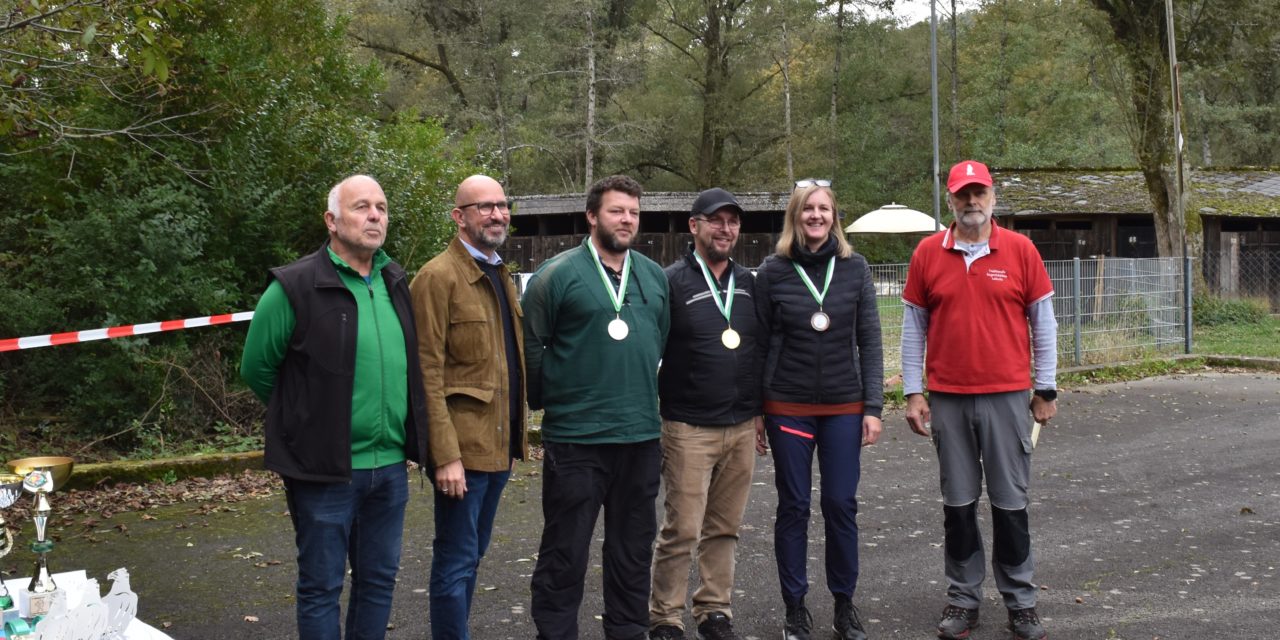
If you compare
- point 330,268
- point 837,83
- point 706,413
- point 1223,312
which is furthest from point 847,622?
point 837,83

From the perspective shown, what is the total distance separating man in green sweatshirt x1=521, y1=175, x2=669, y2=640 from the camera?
4.86 m

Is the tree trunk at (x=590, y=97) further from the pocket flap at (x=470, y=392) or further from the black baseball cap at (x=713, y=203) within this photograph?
the pocket flap at (x=470, y=392)

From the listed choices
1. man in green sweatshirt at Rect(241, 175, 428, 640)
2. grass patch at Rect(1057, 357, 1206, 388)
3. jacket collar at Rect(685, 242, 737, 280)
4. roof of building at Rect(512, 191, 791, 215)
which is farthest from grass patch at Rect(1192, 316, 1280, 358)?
man in green sweatshirt at Rect(241, 175, 428, 640)

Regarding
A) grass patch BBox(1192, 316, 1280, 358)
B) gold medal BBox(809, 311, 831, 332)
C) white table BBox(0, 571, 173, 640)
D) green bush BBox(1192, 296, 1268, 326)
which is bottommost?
grass patch BBox(1192, 316, 1280, 358)

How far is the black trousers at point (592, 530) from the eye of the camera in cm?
488

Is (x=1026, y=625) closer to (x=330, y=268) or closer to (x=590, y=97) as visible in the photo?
(x=330, y=268)

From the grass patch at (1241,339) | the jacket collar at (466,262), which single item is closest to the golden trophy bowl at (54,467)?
the jacket collar at (466,262)

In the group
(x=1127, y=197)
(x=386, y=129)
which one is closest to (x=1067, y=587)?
(x=386, y=129)

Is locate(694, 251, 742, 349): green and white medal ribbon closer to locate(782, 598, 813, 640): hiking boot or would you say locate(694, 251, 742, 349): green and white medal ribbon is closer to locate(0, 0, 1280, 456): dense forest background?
locate(782, 598, 813, 640): hiking boot

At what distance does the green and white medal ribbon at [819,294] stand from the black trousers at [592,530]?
920 mm

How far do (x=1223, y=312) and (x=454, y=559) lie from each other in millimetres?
23202

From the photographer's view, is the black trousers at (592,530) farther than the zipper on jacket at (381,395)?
Yes

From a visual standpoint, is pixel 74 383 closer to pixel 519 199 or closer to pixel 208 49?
pixel 208 49

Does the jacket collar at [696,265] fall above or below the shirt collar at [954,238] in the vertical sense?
below
